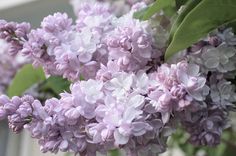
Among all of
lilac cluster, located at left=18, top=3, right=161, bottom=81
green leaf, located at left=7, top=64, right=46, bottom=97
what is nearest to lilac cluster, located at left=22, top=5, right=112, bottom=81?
lilac cluster, located at left=18, top=3, right=161, bottom=81

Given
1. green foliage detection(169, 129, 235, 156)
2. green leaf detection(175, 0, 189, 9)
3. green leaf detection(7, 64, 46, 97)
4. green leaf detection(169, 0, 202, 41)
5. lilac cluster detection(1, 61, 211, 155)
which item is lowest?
green foliage detection(169, 129, 235, 156)

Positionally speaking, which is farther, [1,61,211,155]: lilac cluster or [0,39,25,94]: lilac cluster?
[0,39,25,94]: lilac cluster

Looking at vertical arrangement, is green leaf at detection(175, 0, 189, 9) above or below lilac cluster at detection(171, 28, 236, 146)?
above

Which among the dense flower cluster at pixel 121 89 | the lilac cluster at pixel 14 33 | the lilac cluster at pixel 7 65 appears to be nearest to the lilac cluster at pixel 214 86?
the dense flower cluster at pixel 121 89

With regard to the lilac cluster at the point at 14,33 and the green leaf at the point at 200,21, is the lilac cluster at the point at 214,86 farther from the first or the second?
the lilac cluster at the point at 14,33

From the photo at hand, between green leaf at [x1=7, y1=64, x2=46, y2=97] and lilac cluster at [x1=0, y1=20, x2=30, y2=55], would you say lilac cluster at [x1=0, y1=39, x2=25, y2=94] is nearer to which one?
green leaf at [x1=7, y1=64, x2=46, y2=97]

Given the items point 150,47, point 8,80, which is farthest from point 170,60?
point 8,80

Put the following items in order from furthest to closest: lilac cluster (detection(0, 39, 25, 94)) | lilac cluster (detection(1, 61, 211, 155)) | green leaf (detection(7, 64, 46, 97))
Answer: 1. lilac cluster (detection(0, 39, 25, 94))
2. green leaf (detection(7, 64, 46, 97))
3. lilac cluster (detection(1, 61, 211, 155))
